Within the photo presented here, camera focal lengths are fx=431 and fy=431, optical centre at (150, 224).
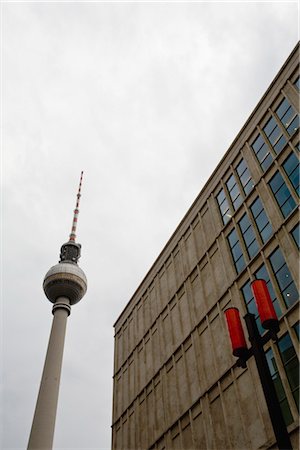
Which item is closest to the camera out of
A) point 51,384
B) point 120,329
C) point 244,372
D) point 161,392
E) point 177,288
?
point 244,372

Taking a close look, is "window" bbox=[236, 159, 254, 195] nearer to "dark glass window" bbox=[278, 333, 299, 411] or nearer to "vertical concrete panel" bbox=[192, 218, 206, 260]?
"vertical concrete panel" bbox=[192, 218, 206, 260]

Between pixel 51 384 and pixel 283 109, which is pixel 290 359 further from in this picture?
pixel 51 384

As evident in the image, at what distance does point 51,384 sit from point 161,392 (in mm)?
22819

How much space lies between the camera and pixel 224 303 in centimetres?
2592

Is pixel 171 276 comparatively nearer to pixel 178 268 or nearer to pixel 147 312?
pixel 178 268

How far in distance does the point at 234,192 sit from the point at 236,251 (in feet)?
14.9

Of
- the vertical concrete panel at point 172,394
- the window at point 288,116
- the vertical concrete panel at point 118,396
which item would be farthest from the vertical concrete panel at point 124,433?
the window at point 288,116

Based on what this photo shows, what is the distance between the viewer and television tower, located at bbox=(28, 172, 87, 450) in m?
44.5

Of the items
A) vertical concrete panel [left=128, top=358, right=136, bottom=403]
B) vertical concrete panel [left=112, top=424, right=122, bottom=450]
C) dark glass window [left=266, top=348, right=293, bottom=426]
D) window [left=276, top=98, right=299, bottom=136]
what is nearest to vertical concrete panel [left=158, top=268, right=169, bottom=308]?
vertical concrete panel [left=128, top=358, right=136, bottom=403]

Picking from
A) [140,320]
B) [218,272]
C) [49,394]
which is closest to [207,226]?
[218,272]

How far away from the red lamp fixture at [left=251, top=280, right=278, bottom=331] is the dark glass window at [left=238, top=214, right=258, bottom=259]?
16838 millimetres

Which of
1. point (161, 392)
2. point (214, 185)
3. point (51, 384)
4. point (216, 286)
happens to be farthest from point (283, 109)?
point (51, 384)

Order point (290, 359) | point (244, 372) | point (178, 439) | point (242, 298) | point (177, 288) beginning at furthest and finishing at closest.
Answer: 1. point (177, 288)
2. point (178, 439)
3. point (242, 298)
4. point (244, 372)
5. point (290, 359)

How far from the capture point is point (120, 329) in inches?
1642
